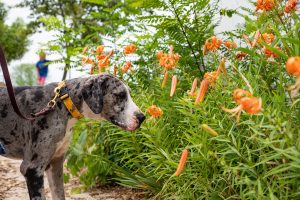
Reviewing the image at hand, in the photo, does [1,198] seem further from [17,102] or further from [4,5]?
[4,5]

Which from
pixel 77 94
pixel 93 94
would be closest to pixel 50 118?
pixel 77 94

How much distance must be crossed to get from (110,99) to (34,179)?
0.92 meters

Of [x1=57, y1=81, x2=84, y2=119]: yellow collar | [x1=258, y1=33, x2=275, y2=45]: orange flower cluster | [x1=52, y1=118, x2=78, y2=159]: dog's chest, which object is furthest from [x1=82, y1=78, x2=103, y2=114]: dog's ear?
[x1=258, y1=33, x2=275, y2=45]: orange flower cluster

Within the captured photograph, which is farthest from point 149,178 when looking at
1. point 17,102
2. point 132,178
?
point 17,102

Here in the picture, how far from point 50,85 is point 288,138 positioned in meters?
2.28

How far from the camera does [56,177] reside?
3.84m

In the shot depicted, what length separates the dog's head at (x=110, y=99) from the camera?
338cm

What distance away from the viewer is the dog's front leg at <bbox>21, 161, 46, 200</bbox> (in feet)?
10.9

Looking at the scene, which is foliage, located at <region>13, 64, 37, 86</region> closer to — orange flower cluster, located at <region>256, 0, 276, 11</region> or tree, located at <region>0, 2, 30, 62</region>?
tree, located at <region>0, 2, 30, 62</region>

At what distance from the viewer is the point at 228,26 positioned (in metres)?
7.25

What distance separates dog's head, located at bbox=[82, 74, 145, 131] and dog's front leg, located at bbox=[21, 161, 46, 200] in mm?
681

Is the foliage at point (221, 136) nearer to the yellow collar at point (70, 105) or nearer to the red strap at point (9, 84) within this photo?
the yellow collar at point (70, 105)

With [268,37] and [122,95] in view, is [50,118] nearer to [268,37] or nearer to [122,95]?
[122,95]

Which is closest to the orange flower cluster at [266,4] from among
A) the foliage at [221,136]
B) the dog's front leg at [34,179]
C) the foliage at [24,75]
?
the foliage at [221,136]
